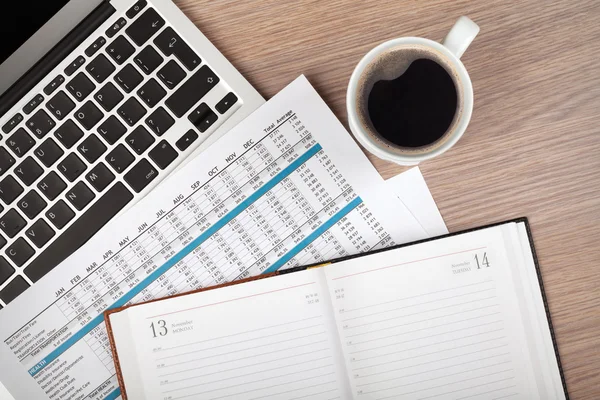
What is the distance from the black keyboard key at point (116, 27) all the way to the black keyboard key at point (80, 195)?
0.48 feet

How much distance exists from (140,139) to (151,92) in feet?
0.15

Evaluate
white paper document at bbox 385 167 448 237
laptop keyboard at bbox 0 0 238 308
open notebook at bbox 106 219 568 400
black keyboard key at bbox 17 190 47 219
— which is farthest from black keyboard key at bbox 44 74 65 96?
white paper document at bbox 385 167 448 237

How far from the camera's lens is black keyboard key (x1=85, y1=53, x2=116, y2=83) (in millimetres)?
538

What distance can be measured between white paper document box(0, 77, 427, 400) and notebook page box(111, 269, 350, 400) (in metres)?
0.02

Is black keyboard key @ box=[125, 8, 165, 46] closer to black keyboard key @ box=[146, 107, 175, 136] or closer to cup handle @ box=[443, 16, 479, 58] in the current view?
black keyboard key @ box=[146, 107, 175, 136]

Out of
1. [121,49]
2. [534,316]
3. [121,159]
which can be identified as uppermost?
[121,49]

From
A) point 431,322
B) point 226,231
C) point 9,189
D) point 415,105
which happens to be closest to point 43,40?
point 9,189

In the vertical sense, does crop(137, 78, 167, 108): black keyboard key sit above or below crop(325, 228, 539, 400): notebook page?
above

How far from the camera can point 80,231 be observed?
54 centimetres

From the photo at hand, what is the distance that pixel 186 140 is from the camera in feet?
1.76

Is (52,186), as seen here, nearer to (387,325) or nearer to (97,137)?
(97,137)

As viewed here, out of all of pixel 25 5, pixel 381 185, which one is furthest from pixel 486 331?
pixel 25 5

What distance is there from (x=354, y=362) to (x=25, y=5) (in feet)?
1.49

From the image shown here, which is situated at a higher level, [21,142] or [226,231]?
[21,142]
